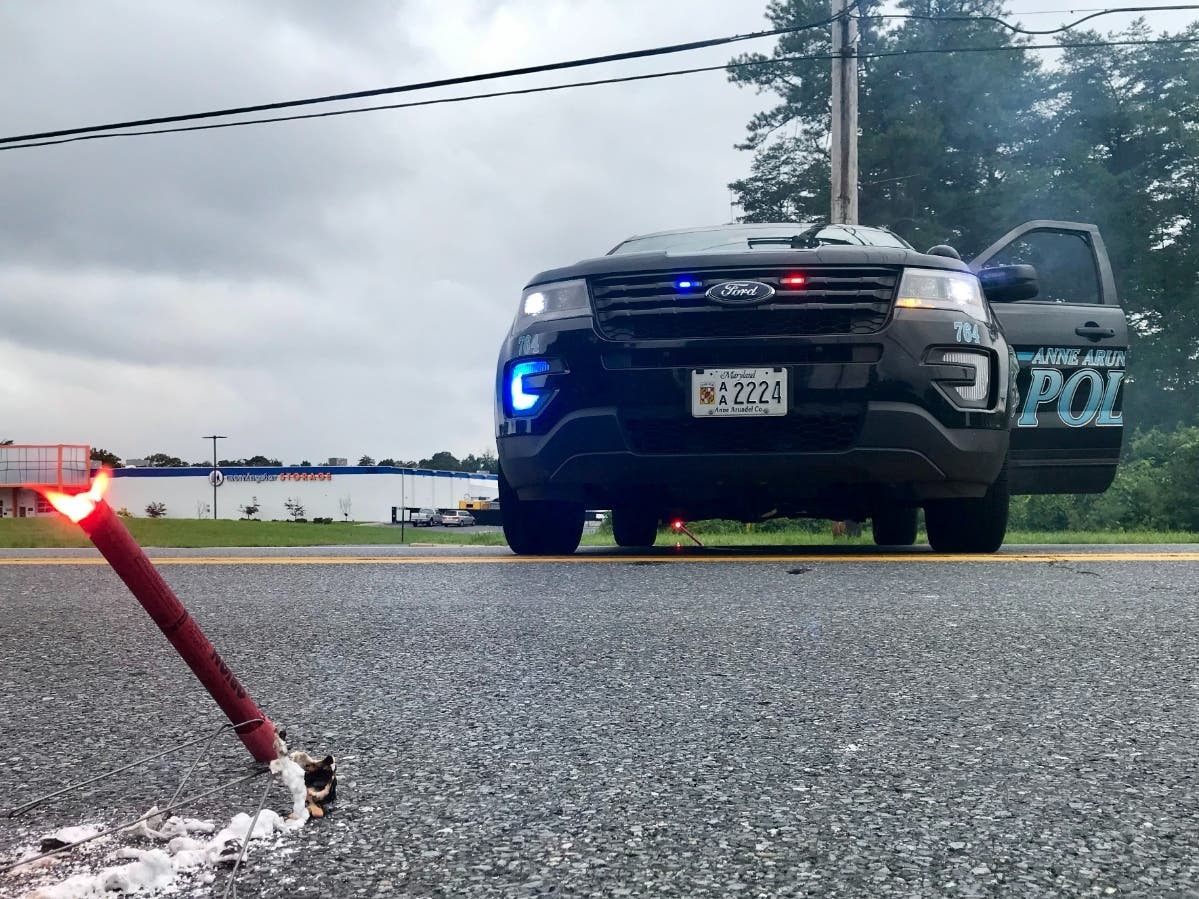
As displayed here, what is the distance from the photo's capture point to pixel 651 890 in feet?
4.24

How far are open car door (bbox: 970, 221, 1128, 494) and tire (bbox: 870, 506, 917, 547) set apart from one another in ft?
4.79

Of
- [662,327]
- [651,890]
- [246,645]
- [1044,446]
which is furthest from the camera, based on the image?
[1044,446]

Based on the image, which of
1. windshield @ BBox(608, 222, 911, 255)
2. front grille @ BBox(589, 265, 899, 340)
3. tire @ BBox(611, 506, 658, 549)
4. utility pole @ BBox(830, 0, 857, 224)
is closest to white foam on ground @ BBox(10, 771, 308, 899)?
front grille @ BBox(589, 265, 899, 340)

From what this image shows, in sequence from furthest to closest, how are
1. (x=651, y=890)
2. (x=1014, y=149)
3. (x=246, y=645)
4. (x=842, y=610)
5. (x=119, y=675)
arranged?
1. (x=1014, y=149)
2. (x=842, y=610)
3. (x=246, y=645)
4. (x=119, y=675)
5. (x=651, y=890)

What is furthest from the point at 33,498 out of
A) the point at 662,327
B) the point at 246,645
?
the point at 662,327

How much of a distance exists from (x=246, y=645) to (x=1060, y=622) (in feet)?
7.80

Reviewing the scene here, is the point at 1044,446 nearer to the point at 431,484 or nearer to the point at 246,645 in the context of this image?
the point at 246,645

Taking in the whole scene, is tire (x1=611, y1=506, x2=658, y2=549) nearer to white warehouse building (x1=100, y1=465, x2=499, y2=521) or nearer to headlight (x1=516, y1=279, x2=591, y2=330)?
headlight (x1=516, y1=279, x2=591, y2=330)

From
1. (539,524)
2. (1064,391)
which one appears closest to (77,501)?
(539,524)

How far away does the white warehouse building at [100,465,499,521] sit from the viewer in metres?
73.2

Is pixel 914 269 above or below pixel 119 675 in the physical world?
above

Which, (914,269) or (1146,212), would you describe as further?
(1146,212)

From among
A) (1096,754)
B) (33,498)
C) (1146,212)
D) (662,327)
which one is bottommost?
(1096,754)

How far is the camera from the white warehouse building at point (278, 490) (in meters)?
73.2
